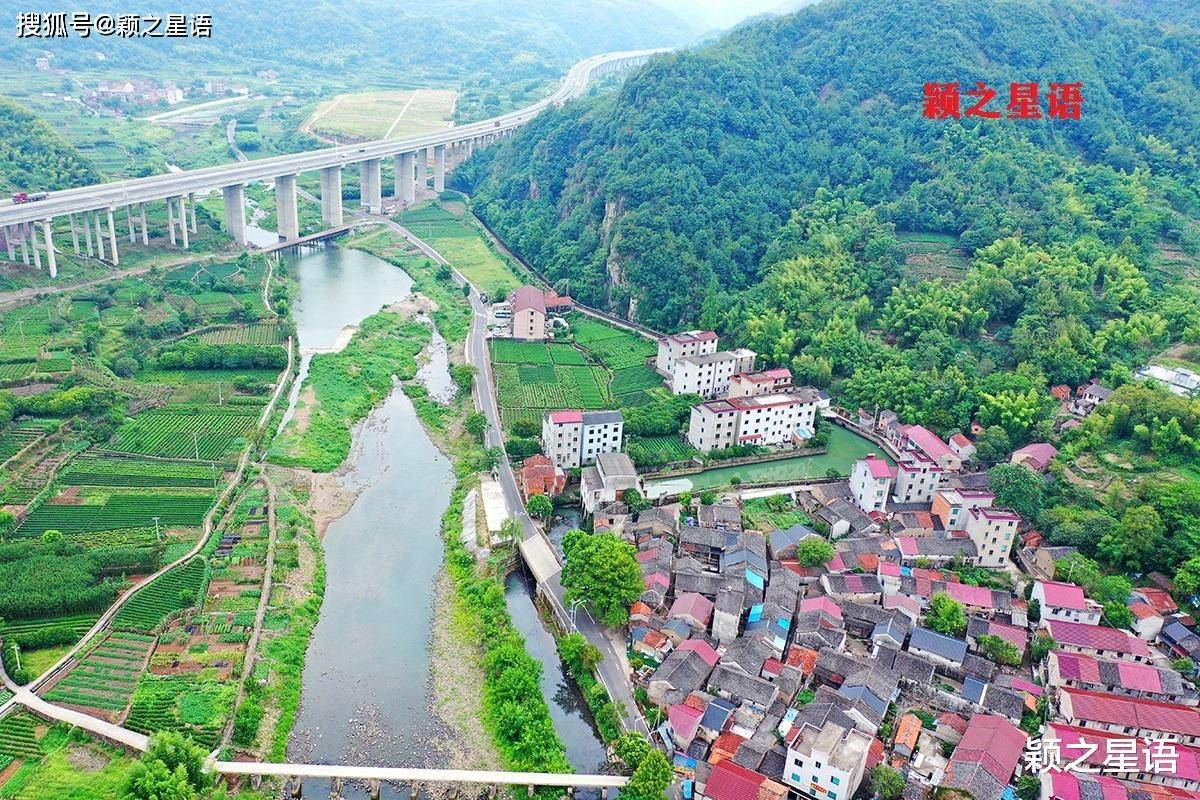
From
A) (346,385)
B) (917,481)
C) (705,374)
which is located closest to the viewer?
(917,481)

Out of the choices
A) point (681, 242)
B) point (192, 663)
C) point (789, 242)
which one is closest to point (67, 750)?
point (192, 663)

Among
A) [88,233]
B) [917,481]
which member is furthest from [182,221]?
[917,481]

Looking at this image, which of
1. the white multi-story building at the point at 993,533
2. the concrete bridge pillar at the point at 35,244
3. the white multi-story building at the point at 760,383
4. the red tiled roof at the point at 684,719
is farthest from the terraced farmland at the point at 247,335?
the white multi-story building at the point at 993,533

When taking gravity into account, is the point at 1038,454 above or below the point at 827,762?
above

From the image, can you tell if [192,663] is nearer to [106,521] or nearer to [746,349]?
[106,521]

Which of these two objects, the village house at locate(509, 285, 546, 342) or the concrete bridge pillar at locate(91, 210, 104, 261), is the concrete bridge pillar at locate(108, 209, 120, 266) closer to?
the concrete bridge pillar at locate(91, 210, 104, 261)

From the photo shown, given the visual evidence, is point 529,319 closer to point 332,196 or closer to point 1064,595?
point 332,196
